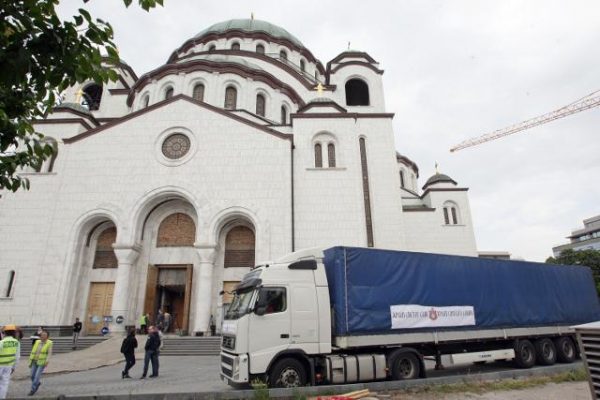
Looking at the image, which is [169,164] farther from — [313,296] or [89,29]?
[89,29]

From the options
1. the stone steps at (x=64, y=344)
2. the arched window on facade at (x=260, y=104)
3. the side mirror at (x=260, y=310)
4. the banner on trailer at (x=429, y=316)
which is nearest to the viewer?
the side mirror at (x=260, y=310)

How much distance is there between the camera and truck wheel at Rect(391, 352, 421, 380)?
315 inches

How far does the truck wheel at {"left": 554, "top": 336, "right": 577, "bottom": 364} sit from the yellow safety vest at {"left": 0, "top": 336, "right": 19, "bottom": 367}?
14.0 m

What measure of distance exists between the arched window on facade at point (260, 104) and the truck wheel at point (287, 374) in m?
20.8

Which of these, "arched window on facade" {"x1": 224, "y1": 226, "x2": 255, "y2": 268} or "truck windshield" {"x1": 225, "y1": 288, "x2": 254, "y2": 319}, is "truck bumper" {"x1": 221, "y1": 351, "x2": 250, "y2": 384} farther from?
"arched window on facade" {"x1": 224, "y1": 226, "x2": 255, "y2": 268}

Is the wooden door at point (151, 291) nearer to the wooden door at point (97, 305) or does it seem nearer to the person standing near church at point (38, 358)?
the wooden door at point (97, 305)

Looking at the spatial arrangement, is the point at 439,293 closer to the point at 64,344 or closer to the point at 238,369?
the point at 238,369

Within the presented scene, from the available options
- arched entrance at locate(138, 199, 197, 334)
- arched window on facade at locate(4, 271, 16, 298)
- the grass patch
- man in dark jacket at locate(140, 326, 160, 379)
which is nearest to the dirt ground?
the grass patch

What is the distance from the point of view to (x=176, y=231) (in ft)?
64.6

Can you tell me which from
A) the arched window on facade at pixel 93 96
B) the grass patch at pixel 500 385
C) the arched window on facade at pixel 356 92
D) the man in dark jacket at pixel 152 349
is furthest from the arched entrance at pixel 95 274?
the arched window on facade at pixel 356 92

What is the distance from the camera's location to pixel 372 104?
83.4 ft

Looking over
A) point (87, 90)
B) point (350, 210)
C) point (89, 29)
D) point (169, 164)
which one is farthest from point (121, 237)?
point (87, 90)

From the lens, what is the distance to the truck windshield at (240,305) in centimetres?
761

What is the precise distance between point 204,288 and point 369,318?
11.7 metres
